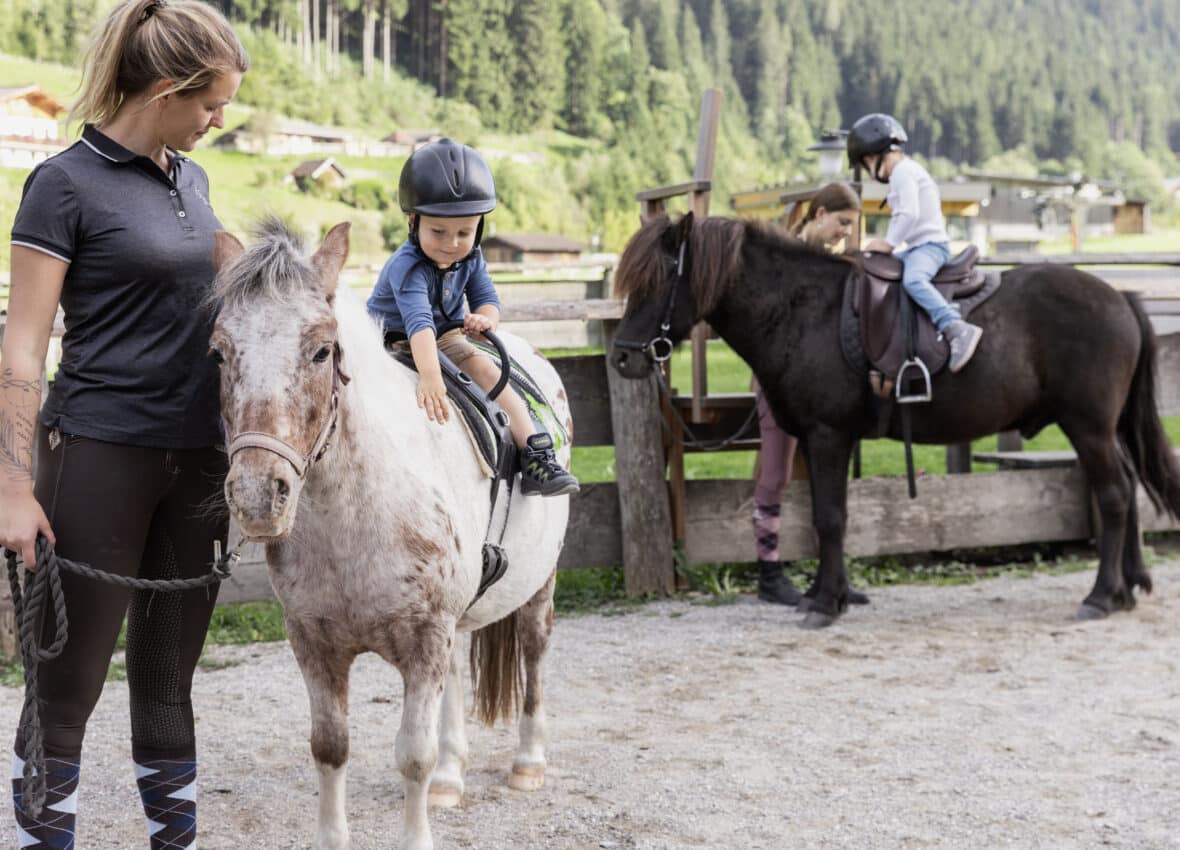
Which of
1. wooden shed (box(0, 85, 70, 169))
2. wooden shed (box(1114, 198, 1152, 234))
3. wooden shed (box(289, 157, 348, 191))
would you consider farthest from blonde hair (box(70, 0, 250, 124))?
wooden shed (box(1114, 198, 1152, 234))

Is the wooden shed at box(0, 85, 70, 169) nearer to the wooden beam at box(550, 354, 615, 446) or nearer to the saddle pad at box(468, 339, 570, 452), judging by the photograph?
the wooden beam at box(550, 354, 615, 446)

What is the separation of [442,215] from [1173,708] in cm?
332

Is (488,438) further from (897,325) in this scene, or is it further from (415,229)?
(897,325)

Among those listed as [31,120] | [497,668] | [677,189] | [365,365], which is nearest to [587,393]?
[677,189]

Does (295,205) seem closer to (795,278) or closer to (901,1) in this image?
(795,278)

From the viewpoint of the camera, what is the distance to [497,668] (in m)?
3.83

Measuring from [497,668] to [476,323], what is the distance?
3.89ft

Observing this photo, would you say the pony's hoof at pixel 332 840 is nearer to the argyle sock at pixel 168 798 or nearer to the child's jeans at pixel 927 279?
the argyle sock at pixel 168 798

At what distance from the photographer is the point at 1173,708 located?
449 cm

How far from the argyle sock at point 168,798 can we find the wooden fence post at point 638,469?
12.7ft

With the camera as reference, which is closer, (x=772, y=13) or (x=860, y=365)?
(x=860, y=365)

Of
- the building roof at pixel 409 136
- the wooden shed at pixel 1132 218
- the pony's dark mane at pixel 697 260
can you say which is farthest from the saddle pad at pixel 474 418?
the wooden shed at pixel 1132 218

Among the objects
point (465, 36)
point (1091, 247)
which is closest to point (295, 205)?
point (465, 36)

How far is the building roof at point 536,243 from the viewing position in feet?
116
